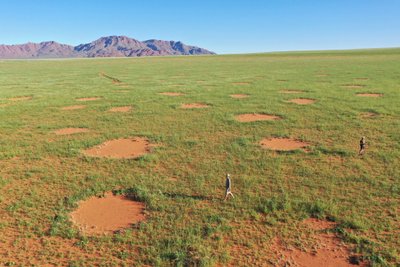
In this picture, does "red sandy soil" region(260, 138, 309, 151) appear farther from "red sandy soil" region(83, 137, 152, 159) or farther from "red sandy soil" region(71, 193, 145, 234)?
"red sandy soil" region(71, 193, 145, 234)

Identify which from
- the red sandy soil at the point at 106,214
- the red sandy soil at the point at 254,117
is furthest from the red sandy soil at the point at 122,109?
the red sandy soil at the point at 106,214

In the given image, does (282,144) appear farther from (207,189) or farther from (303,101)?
(303,101)

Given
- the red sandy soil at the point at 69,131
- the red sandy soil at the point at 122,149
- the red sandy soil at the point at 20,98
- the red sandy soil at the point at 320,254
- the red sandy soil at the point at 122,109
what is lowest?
the red sandy soil at the point at 320,254

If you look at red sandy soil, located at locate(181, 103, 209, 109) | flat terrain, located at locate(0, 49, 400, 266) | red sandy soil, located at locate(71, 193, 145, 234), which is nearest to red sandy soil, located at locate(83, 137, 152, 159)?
flat terrain, located at locate(0, 49, 400, 266)

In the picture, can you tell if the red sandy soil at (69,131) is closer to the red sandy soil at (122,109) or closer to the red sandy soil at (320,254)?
the red sandy soil at (122,109)

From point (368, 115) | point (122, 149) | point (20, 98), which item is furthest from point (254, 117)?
point (20, 98)

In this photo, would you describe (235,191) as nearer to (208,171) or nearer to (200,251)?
(208,171)
